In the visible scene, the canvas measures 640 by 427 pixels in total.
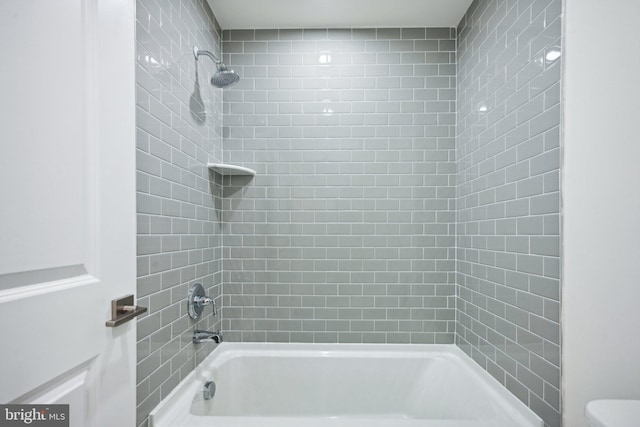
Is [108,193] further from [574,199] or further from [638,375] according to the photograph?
[638,375]

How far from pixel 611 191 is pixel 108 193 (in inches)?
59.5

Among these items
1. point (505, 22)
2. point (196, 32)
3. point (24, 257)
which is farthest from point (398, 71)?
point (24, 257)

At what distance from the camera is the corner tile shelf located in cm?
183

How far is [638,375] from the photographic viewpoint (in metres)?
1.02

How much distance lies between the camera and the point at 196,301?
5.30 ft

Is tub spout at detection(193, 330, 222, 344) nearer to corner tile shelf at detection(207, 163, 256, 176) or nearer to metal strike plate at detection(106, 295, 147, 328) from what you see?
metal strike plate at detection(106, 295, 147, 328)

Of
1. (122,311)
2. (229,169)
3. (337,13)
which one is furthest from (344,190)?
(122,311)

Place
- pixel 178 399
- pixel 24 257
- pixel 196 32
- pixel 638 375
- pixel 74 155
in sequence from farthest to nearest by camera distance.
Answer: pixel 196 32, pixel 178 399, pixel 638 375, pixel 74 155, pixel 24 257

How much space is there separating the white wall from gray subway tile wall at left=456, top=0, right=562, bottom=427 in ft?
0.17

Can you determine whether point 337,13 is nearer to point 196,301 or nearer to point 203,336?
point 196,301

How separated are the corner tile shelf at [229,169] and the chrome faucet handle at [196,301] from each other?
2.12ft

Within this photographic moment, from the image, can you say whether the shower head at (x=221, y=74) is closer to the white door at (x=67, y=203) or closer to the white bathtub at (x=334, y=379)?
the white door at (x=67, y=203)

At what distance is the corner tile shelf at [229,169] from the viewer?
183cm

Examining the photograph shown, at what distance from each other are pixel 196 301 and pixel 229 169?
0.77 metres
